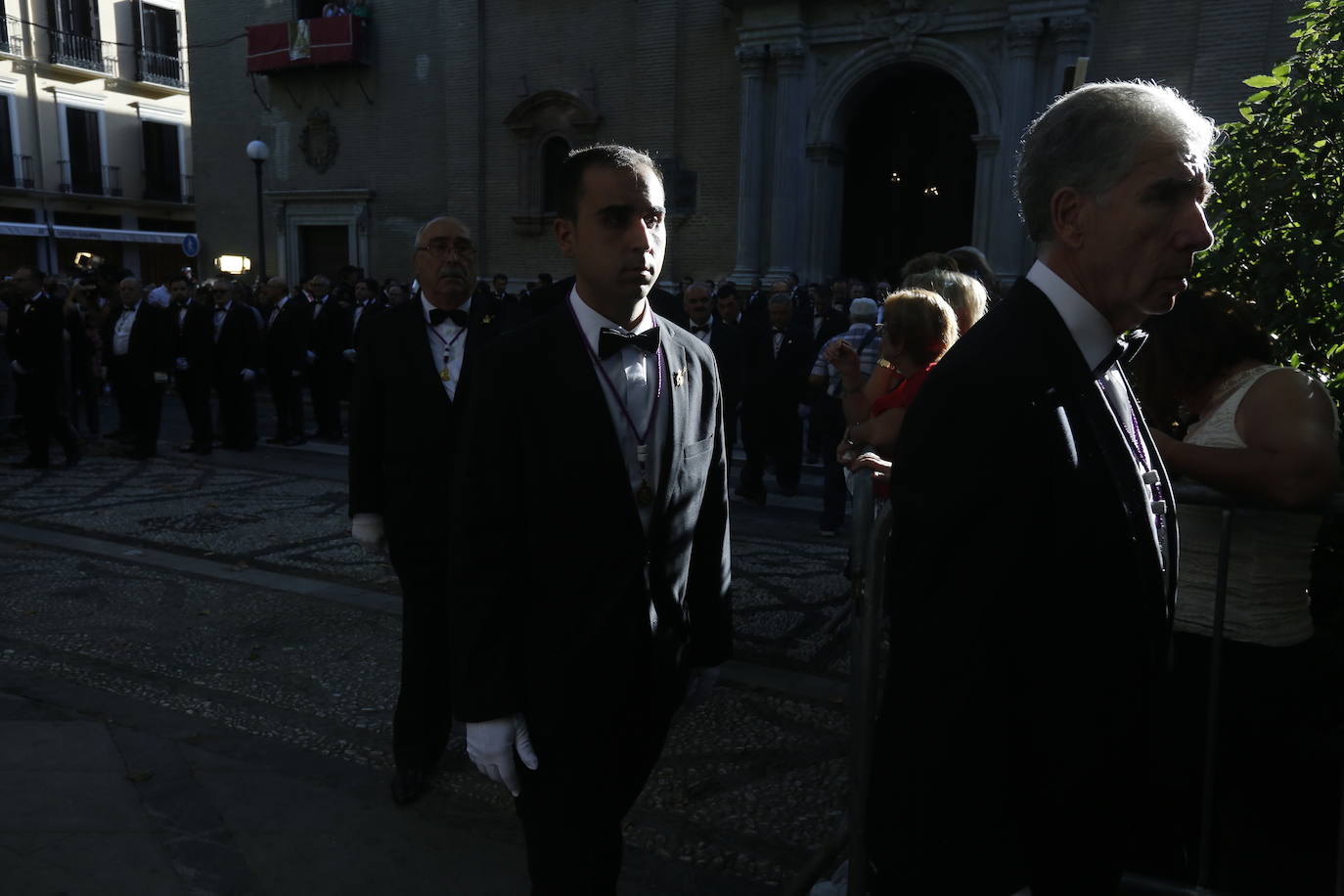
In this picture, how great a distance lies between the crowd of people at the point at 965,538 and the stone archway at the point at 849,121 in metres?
13.8

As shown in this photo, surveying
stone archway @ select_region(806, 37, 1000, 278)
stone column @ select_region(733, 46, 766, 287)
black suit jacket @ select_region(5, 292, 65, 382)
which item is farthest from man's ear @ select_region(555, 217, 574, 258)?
stone column @ select_region(733, 46, 766, 287)

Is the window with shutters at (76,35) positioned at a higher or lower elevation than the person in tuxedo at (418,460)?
higher

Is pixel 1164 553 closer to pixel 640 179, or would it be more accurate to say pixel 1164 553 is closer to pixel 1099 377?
pixel 1099 377

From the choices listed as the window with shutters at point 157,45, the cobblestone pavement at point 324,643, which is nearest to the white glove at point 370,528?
the cobblestone pavement at point 324,643

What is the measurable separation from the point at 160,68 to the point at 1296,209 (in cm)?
3740

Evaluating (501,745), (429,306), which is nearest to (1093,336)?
(501,745)

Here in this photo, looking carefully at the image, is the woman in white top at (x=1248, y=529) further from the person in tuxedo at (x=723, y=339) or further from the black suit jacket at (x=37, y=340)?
the black suit jacket at (x=37, y=340)

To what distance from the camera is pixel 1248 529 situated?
2.32 m

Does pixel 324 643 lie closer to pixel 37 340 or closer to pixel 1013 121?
pixel 37 340

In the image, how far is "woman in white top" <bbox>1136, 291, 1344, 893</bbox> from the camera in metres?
2.24

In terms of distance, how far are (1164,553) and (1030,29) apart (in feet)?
50.2

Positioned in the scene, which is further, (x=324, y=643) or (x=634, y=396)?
(x=324, y=643)

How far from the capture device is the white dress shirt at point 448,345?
336cm

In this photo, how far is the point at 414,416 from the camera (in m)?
3.33
